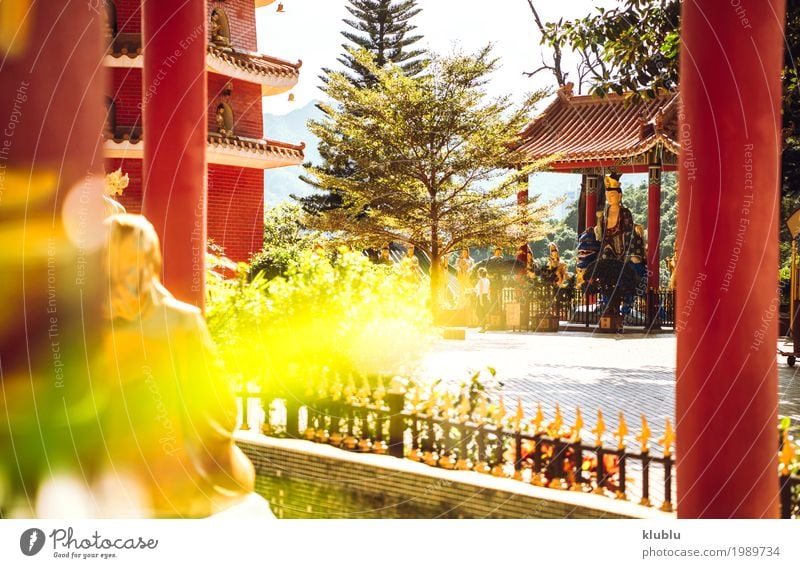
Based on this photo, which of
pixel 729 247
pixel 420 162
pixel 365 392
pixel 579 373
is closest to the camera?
pixel 729 247

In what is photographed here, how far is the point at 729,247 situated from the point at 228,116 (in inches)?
152

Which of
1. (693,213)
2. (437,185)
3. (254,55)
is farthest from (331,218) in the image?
(693,213)

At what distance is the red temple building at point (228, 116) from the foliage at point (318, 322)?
868mm

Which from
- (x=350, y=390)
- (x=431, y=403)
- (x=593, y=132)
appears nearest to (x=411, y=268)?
(x=350, y=390)

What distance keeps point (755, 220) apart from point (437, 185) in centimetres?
365

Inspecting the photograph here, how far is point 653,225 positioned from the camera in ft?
53.9

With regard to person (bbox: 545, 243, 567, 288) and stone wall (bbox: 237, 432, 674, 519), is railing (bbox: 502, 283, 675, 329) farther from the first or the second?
stone wall (bbox: 237, 432, 674, 519)

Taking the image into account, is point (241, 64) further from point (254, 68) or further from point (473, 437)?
point (473, 437)

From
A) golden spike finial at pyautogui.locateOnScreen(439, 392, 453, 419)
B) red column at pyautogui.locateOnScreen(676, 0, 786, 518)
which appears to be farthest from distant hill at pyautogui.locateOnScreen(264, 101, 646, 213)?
red column at pyautogui.locateOnScreen(676, 0, 786, 518)

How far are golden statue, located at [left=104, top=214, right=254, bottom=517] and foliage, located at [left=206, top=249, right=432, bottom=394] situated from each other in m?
1.64

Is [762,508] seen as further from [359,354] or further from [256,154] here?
[256,154]

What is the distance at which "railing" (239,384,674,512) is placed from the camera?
3695 millimetres

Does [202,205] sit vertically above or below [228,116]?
below

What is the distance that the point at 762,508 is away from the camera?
10.4ft
